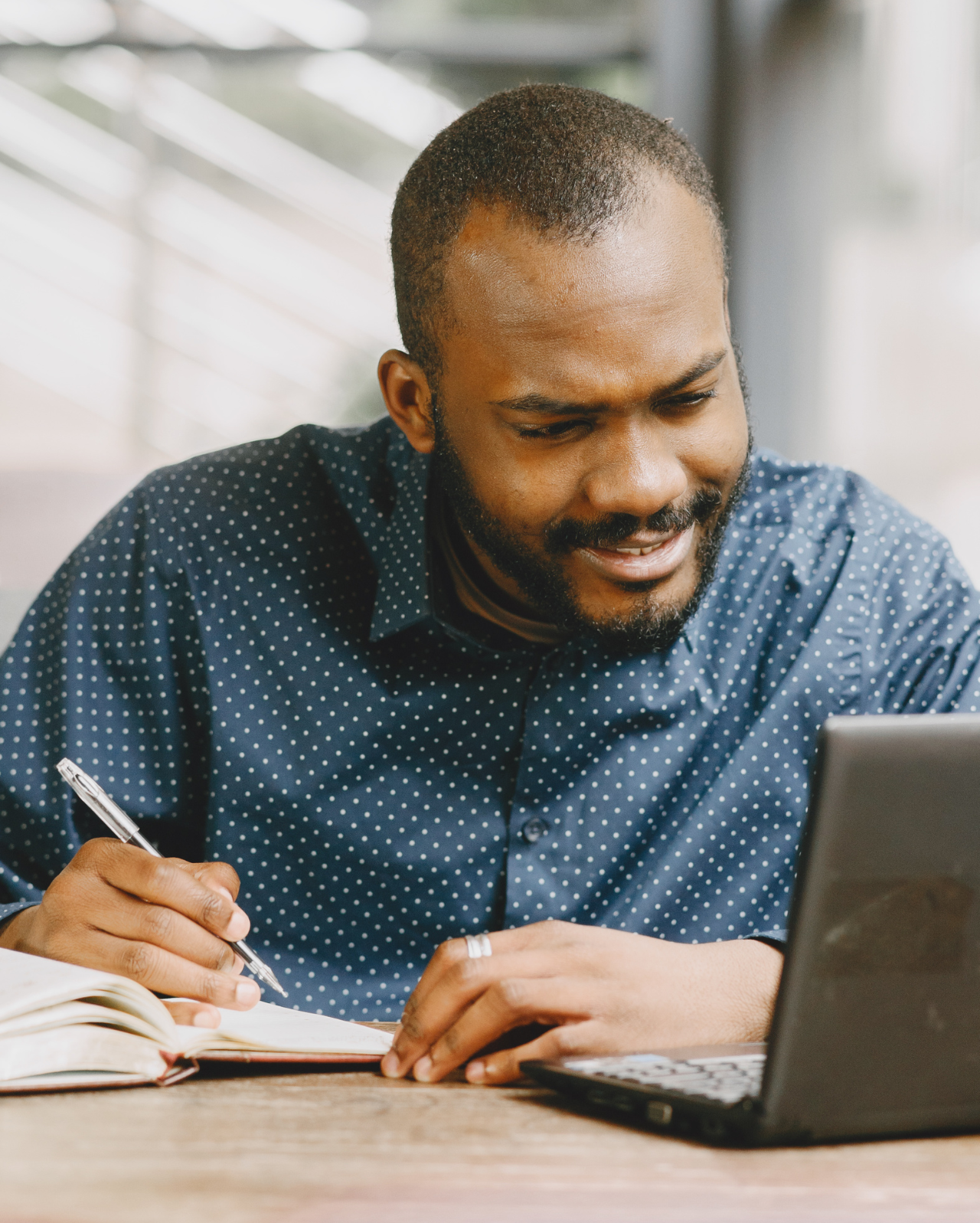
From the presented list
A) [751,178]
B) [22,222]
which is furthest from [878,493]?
[22,222]

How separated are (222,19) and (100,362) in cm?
74

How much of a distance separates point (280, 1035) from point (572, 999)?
180 millimetres

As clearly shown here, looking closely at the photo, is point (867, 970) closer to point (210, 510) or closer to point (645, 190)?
point (645, 190)

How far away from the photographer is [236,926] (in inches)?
36.6

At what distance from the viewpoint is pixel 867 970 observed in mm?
604

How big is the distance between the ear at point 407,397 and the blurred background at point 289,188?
149cm

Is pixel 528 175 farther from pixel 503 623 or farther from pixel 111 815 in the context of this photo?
pixel 111 815

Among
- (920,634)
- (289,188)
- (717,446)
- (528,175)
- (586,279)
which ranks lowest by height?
(920,634)

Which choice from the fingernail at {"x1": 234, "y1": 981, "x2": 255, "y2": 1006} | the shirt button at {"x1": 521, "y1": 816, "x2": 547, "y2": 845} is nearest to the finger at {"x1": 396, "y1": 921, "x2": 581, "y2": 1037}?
the fingernail at {"x1": 234, "y1": 981, "x2": 255, "y2": 1006}

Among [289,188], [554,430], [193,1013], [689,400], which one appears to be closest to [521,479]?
[554,430]

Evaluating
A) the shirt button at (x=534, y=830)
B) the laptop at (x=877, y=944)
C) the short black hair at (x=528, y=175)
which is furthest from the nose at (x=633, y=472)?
the laptop at (x=877, y=944)

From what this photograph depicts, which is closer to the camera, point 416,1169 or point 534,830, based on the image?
point 416,1169

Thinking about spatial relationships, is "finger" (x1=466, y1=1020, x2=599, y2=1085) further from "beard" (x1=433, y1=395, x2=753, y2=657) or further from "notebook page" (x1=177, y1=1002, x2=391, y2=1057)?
"beard" (x1=433, y1=395, x2=753, y2=657)

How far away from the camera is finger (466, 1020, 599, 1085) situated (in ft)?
2.60
